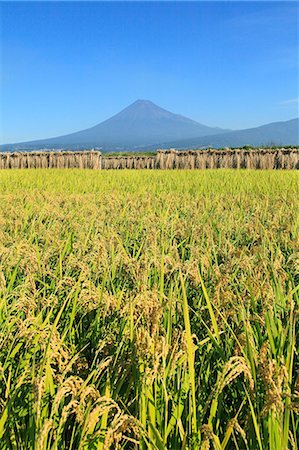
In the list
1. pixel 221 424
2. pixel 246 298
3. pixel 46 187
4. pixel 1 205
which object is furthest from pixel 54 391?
pixel 46 187

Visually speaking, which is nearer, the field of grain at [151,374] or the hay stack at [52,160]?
the field of grain at [151,374]

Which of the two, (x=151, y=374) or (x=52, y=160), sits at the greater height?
(x=52, y=160)

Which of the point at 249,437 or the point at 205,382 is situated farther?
the point at 205,382

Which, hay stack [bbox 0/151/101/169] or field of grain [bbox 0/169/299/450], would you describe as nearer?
field of grain [bbox 0/169/299/450]

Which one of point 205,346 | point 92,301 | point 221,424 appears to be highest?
point 92,301

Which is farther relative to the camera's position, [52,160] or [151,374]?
[52,160]

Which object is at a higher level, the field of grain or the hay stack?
the hay stack

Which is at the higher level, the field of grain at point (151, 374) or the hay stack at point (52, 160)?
the hay stack at point (52, 160)

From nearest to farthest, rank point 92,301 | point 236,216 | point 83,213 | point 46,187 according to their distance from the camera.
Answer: point 92,301 < point 236,216 < point 83,213 < point 46,187

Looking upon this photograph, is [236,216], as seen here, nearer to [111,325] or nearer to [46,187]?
[111,325]

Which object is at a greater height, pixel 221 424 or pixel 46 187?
pixel 46 187

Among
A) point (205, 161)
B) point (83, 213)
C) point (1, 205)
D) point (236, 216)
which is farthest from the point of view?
point (205, 161)

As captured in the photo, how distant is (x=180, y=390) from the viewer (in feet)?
3.16

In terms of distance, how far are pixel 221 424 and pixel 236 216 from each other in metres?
2.26
